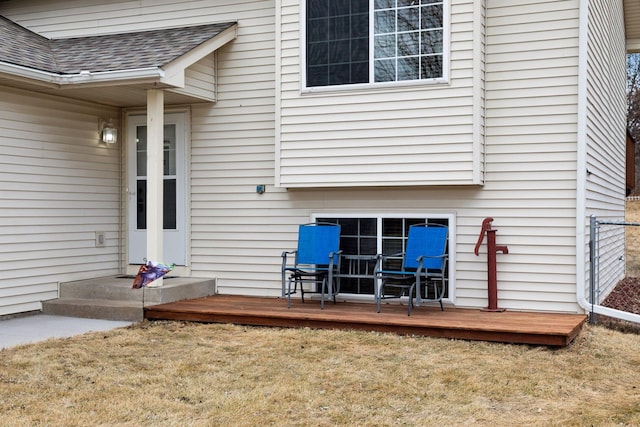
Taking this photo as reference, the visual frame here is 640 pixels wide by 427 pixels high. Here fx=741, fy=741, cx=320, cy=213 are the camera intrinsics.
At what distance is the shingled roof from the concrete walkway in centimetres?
242

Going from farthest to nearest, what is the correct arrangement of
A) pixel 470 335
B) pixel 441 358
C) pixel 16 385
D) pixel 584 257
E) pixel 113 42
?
pixel 113 42 → pixel 584 257 → pixel 470 335 → pixel 441 358 → pixel 16 385

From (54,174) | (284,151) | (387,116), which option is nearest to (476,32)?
(387,116)

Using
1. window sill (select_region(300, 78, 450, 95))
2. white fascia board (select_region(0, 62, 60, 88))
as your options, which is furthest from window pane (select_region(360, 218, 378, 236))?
white fascia board (select_region(0, 62, 60, 88))

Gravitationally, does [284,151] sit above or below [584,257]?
above

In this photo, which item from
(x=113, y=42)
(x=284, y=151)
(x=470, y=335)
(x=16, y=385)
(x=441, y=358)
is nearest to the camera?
(x=16, y=385)

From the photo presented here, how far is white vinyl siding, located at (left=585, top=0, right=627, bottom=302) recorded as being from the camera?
286 inches

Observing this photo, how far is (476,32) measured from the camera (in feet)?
22.6

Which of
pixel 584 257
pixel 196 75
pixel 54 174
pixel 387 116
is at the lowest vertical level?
pixel 584 257

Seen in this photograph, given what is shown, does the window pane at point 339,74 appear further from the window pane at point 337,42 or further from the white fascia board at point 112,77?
the white fascia board at point 112,77

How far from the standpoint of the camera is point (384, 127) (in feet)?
23.7

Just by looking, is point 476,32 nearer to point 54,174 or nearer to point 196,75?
point 196,75

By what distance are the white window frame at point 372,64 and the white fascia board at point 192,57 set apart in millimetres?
930

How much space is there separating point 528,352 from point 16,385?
3686 mm

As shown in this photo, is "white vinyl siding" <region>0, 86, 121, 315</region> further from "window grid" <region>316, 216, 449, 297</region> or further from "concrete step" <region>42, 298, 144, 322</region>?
"window grid" <region>316, 216, 449, 297</region>
